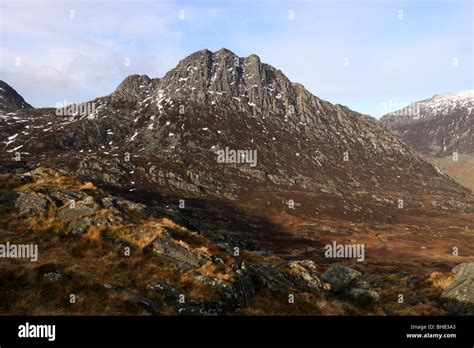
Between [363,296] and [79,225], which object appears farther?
[363,296]

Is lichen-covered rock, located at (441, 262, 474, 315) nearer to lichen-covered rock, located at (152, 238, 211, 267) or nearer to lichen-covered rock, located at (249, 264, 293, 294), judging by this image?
lichen-covered rock, located at (249, 264, 293, 294)

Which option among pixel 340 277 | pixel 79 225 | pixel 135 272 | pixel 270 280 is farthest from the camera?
pixel 340 277

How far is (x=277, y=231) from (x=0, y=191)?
104 m

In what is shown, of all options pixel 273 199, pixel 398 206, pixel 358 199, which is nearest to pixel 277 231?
pixel 273 199

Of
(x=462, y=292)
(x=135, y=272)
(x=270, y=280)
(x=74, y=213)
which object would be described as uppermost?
(x=74, y=213)

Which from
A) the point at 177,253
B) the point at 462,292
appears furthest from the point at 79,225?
the point at 462,292

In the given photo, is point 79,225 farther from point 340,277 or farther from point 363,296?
point 363,296

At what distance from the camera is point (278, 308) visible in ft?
66.4

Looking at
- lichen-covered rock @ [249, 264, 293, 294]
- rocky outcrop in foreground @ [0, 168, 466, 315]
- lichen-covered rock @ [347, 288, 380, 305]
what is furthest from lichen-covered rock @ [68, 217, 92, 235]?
lichen-covered rock @ [347, 288, 380, 305]

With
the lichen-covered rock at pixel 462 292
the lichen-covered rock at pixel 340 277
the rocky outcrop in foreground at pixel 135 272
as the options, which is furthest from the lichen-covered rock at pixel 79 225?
the lichen-covered rock at pixel 462 292

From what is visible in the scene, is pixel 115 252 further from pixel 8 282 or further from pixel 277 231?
pixel 277 231

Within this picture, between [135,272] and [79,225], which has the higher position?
[79,225]

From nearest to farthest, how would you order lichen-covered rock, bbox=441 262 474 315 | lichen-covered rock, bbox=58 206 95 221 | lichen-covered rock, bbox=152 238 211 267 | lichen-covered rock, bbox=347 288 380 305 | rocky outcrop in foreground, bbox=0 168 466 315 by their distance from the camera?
rocky outcrop in foreground, bbox=0 168 466 315 → lichen-covered rock, bbox=152 238 211 267 → lichen-covered rock, bbox=441 262 474 315 → lichen-covered rock, bbox=58 206 95 221 → lichen-covered rock, bbox=347 288 380 305

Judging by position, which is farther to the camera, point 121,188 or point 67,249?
point 121,188
